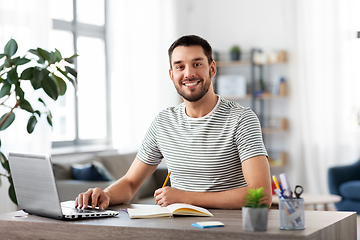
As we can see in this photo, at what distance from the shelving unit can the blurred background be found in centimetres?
1

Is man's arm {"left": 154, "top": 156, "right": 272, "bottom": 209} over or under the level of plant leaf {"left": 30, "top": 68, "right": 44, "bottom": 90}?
under

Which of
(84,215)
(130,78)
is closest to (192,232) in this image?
(84,215)

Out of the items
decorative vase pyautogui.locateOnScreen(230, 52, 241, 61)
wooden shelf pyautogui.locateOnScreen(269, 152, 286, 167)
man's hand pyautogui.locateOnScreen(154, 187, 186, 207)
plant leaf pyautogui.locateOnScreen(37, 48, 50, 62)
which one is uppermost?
decorative vase pyautogui.locateOnScreen(230, 52, 241, 61)

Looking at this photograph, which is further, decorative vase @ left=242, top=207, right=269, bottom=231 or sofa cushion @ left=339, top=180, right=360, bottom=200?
sofa cushion @ left=339, top=180, right=360, bottom=200

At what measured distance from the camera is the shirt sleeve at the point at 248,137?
1842 millimetres

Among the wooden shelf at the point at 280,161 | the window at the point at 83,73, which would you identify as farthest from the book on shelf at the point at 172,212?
the wooden shelf at the point at 280,161

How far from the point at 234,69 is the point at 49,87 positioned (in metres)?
4.29

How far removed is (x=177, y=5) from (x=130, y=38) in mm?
1190

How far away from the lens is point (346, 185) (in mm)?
5086

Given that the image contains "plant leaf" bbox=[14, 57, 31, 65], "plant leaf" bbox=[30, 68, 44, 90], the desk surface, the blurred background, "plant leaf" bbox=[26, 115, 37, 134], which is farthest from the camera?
the blurred background

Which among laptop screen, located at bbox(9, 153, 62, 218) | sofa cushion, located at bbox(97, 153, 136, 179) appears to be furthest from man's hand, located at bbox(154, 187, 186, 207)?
sofa cushion, located at bbox(97, 153, 136, 179)

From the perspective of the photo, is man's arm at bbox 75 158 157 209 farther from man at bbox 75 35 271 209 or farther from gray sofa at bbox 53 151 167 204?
gray sofa at bbox 53 151 167 204

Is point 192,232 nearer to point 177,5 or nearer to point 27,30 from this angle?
point 27,30

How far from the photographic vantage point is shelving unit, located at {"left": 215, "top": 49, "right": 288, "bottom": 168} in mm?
6156
